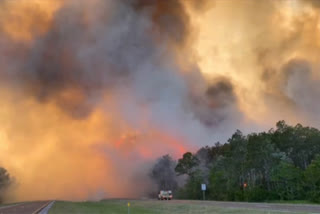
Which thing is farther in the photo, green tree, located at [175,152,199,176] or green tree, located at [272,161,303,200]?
green tree, located at [175,152,199,176]

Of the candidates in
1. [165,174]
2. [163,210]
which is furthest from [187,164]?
[163,210]

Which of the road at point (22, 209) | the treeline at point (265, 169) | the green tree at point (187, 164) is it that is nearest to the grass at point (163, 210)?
the road at point (22, 209)

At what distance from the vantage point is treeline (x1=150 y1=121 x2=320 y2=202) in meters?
87.0

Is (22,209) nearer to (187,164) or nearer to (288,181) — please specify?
(288,181)

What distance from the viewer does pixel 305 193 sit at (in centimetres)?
8400

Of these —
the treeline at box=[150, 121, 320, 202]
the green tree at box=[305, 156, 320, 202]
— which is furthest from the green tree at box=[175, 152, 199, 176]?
the green tree at box=[305, 156, 320, 202]

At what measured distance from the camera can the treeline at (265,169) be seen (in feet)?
285

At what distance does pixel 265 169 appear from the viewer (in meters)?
106

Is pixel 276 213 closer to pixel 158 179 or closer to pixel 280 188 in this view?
pixel 280 188

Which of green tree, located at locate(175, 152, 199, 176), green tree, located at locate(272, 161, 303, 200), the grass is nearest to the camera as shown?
the grass

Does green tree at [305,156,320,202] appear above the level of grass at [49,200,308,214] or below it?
above

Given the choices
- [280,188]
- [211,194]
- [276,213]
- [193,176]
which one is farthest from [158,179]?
[276,213]

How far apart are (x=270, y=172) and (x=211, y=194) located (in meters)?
21.3

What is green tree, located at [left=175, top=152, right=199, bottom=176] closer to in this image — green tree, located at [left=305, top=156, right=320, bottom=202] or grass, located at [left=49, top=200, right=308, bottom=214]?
green tree, located at [left=305, top=156, right=320, bottom=202]
